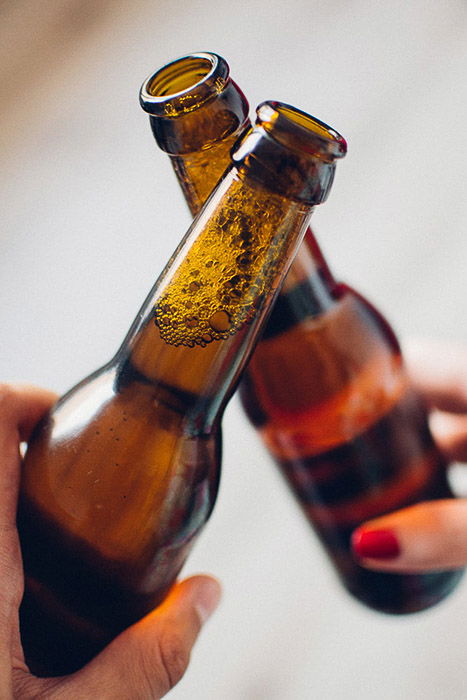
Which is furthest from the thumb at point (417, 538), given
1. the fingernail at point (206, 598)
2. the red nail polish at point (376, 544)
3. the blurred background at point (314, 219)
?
the blurred background at point (314, 219)

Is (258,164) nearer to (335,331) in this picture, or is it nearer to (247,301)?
(247,301)

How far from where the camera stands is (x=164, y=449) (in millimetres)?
450

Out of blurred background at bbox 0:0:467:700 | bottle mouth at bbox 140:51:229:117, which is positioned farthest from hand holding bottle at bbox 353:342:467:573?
bottle mouth at bbox 140:51:229:117

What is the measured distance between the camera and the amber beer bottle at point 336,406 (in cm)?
56

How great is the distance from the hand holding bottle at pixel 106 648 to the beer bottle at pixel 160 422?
1 cm

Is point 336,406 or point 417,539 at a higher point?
point 336,406

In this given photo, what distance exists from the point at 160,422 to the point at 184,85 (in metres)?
0.22

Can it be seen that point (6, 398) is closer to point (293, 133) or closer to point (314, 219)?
point (293, 133)

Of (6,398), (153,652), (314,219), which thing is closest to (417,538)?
(153,652)

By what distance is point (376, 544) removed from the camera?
0.58 metres

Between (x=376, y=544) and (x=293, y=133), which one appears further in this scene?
(x=376, y=544)

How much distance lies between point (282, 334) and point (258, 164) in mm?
194

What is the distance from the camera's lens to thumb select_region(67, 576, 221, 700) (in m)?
0.46

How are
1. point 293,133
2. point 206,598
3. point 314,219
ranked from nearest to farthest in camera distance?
1. point 293,133
2. point 206,598
3. point 314,219
